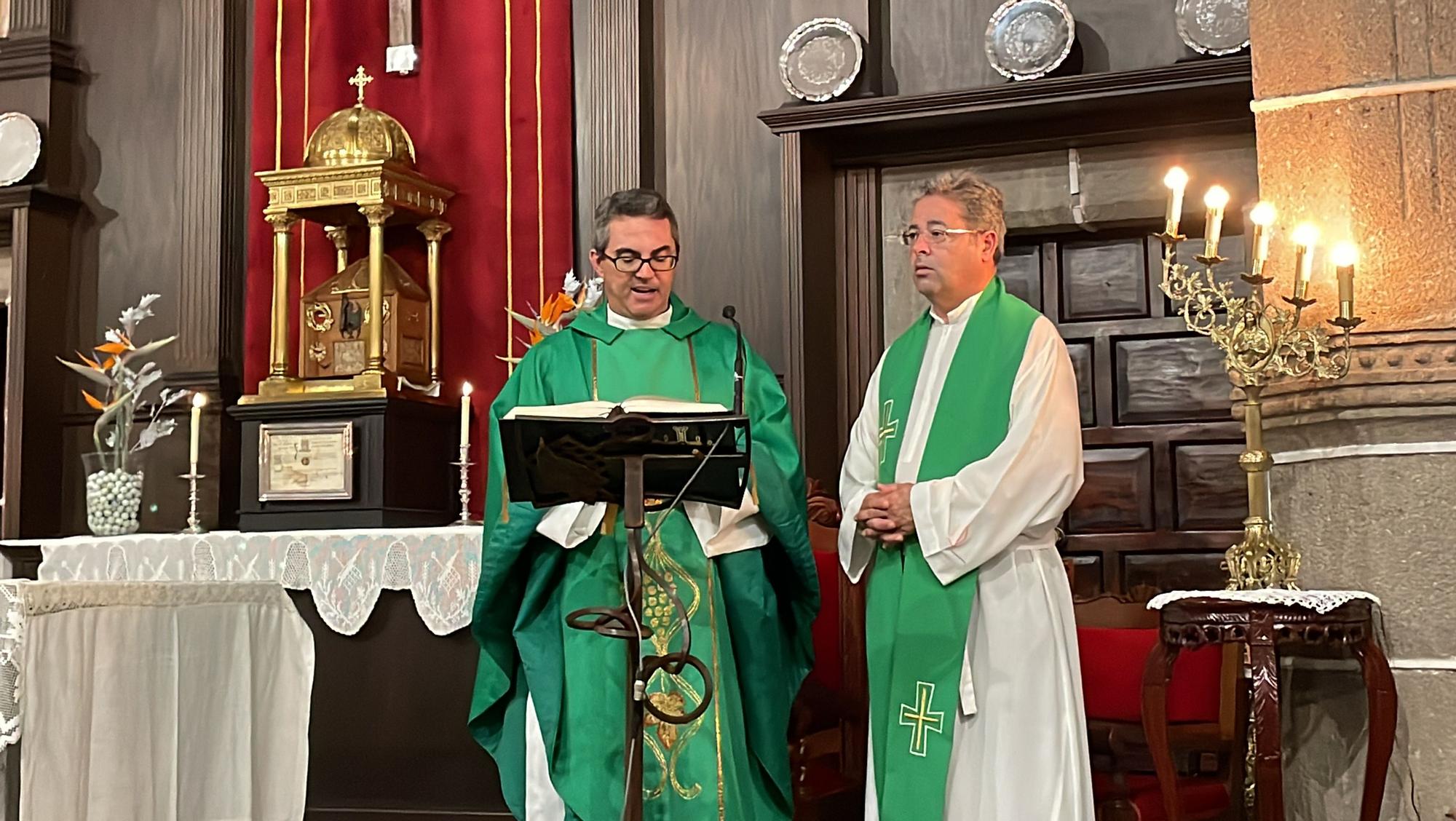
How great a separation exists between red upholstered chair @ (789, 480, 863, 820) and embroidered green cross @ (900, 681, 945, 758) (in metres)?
0.60

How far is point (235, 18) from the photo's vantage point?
23.3 feet

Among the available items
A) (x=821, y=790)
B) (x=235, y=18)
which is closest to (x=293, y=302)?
(x=235, y=18)

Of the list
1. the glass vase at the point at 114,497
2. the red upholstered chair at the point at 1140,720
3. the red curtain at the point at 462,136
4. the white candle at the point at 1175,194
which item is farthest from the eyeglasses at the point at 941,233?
the glass vase at the point at 114,497

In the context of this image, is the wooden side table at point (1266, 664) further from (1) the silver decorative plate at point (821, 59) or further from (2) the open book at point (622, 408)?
(1) the silver decorative plate at point (821, 59)

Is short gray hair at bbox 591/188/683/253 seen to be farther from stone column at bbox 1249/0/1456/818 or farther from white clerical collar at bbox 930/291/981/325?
stone column at bbox 1249/0/1456/818

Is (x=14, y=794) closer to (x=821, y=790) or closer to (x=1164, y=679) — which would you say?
(x=821, y=790)

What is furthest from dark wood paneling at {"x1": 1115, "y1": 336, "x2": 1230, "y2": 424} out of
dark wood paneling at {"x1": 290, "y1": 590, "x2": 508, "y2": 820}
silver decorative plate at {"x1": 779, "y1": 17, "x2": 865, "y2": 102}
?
dark wood paneling at {"x1": 290, "y1": 590, "x2": 508, "y2": 820}

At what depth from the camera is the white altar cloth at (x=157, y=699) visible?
4.27 meters

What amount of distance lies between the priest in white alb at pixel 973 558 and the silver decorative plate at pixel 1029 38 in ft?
7.33

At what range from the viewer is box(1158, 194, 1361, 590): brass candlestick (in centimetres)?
402

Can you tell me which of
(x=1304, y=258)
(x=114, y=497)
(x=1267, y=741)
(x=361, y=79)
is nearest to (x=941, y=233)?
(x=1304, y=258)

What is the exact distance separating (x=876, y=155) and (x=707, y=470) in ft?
11.7

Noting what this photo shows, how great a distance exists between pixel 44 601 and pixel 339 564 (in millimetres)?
1317

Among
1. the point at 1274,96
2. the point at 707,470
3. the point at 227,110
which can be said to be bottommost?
the point at 707,470
